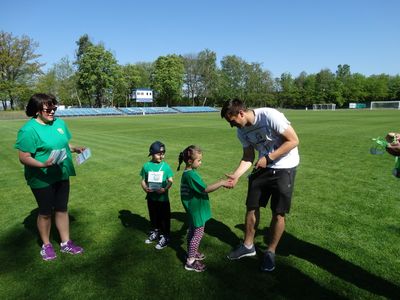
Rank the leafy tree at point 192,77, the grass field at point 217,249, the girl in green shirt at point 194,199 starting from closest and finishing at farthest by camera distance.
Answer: the grass field at point 217,249, the girl in green shirt at point 194,199, the leafy tree at point 192,77

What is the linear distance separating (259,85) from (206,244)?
103 meters

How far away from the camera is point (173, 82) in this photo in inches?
3233

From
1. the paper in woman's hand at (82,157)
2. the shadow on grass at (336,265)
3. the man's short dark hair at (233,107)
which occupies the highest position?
the man's short dark hair at (233,107)

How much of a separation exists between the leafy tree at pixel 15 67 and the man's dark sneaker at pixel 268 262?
6320 cm

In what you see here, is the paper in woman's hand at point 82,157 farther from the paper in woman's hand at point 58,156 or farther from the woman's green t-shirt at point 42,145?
the paper in woman's hand at point 58,156

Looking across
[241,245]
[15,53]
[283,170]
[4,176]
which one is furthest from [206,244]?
[15,53]

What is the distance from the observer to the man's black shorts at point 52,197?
410 cm

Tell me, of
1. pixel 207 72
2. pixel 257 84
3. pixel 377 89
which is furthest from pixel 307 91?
pixel 207 72

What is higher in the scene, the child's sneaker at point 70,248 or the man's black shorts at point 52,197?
the man's black shorts at point 52,197

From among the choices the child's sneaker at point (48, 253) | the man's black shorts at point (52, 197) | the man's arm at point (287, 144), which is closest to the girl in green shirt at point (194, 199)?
the man's arm at point (287, 144)

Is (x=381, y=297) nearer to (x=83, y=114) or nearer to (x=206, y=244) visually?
(x=206, y=244)

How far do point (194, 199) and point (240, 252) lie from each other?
981mm

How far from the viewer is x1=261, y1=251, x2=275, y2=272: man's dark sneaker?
386 centimetres

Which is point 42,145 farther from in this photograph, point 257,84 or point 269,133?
point 257,84
